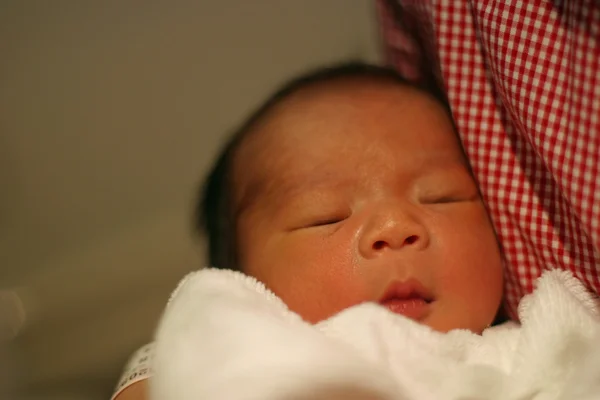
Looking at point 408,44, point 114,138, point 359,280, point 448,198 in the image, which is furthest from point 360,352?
point 114,138

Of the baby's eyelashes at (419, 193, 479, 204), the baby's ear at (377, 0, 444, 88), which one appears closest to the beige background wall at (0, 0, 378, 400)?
the baby's ear at (377, 0, 444, 88)

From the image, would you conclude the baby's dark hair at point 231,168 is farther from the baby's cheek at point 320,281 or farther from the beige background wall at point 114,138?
the beige background wall at point 114,138

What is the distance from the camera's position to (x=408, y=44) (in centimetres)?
86

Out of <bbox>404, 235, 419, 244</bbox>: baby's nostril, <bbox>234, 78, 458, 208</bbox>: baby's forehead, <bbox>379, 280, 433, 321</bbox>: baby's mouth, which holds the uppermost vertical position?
<bbox>234, 78, 458, 208</bbox>: baby's forehead

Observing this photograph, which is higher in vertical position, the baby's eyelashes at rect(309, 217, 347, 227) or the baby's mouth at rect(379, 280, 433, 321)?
the baby's eyelashes at rect(309, 217, 347, 227)

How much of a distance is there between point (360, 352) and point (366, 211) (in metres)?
0.17

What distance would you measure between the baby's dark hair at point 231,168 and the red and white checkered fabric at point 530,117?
8cm

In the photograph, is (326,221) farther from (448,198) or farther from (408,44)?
(408,44)

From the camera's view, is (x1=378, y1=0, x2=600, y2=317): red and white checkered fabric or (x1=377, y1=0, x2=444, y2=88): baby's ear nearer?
(x1=378, y1=0, x2=600, y2=317): red and white checkered fabric

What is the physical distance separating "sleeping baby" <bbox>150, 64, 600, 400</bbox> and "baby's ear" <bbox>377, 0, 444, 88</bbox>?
0.07m

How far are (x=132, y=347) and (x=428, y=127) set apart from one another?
735 mm

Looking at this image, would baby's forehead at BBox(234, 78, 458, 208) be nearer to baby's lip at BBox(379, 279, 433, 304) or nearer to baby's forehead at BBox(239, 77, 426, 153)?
baby's forehead at BBox(239, 77, 426, 153)

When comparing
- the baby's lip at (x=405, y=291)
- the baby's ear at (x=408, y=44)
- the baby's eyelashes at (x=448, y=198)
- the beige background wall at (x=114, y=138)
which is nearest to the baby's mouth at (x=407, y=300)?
the baby's lip at (x=405, y=291)

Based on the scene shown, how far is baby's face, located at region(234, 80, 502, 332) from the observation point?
0.63 meters
